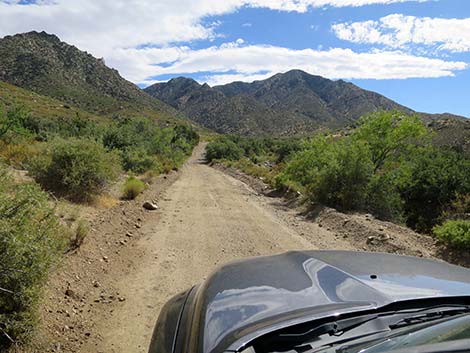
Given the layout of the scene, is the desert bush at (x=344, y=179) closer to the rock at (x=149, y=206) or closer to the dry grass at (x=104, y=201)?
the rock at (x=149, y=206)

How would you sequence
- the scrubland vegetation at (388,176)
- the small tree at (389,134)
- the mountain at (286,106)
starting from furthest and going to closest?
the mountain at (286,106)
the small tree at (389,134)
the scrubland vegetation at (388,176)

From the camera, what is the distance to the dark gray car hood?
→ 6.23 ft

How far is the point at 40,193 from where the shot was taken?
519 cm

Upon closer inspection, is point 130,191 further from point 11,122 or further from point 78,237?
point 11,122

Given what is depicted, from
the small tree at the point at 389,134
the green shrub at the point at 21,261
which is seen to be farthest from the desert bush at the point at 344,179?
the green shrub at the point at 21,261

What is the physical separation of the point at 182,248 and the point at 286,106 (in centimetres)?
15239

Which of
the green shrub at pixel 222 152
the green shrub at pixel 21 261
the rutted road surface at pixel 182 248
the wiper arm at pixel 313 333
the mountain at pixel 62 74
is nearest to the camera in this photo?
the wiper arm at pixel 313 333

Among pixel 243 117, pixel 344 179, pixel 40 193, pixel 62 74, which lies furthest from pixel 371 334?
pixel 243 117

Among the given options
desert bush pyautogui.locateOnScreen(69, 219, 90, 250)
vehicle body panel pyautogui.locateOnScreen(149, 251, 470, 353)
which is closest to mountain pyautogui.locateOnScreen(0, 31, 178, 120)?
desert bush pyautogui.locateOnScreen(69, 219, 90, 250)

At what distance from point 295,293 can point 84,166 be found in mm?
11478

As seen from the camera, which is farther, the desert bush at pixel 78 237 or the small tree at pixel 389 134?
the small tree at pixel 389 134

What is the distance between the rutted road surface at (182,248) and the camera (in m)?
5.37

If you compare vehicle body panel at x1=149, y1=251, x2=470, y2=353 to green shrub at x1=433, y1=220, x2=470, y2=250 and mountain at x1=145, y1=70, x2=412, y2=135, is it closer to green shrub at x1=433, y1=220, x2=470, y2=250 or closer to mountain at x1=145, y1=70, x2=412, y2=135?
green shrub at x1=433, y1=220, x2=470, y2=250

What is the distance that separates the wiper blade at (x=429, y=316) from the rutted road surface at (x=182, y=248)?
3.65m
